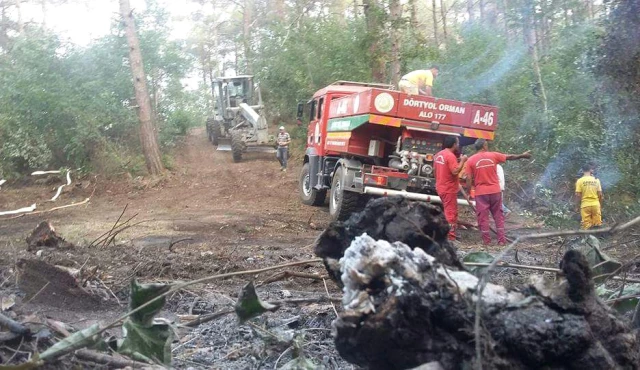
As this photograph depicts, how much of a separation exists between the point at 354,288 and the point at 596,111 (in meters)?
13.5

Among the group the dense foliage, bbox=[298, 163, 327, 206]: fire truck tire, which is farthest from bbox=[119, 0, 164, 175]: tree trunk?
bbox=[298, 163, 327, 206]: fire truck tire

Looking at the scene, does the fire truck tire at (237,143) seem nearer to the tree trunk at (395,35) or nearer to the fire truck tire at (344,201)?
the tree trunk at (395,35)

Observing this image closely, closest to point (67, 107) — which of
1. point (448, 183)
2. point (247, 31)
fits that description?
point (247, 31)

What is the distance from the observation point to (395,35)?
18719 millimetres

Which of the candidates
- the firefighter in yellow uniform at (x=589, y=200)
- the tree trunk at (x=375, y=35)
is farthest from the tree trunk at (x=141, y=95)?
the firefighter in yellow uniform at (x=589, y=200)

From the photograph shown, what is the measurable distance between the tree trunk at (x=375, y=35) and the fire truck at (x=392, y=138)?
6.98 m

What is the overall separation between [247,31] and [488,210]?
25.6 m

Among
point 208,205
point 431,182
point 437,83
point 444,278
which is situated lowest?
point 208,205

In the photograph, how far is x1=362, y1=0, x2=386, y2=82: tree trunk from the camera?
1917 centimetres

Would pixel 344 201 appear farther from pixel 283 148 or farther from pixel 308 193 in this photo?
pixel 283 148

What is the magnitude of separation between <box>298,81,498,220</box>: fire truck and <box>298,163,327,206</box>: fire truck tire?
222 centimetres

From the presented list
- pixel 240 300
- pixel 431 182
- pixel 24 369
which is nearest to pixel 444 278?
pixel 240 300

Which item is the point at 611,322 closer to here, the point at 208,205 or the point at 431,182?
the point at 431,182

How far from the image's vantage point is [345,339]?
258 centimetres
